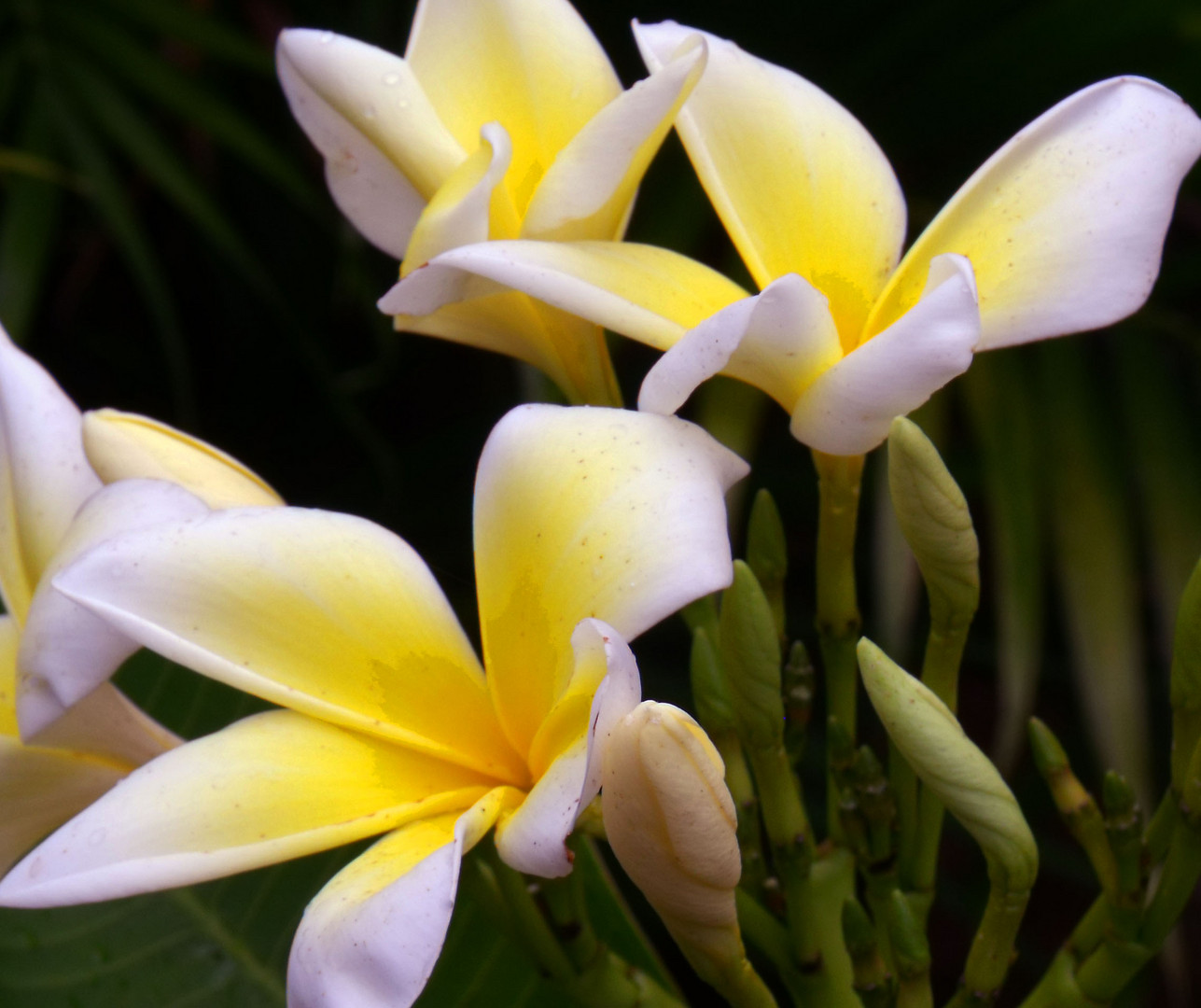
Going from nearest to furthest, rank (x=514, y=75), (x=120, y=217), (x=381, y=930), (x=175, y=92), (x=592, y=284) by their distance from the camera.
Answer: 1. (x=381, y=930)
2. (x=592, y=284)
3. (x=514, y=75)
4. (x=120, y=217)
5. (x=175, y=92)

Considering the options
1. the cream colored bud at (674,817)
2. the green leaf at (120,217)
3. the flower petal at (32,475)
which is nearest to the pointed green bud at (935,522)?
the cream colored bud at (674,817)

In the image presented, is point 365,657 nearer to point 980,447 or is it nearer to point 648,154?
point 648,154

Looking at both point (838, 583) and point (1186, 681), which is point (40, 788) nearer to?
point (838, 583)

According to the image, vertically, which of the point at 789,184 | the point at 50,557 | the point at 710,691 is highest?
the point at 789,184

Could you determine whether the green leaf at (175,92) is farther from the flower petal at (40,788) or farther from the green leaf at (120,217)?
the flower petal at (40,788)

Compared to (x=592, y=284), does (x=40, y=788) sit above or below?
below

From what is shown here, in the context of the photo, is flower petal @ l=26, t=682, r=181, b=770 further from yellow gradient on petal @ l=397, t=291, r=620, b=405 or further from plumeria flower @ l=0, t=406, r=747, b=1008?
yellow gradient on petal @ l=397, t=291, r=620, b=405

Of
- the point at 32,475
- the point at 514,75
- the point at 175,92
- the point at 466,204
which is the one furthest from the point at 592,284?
the point at 175,92
